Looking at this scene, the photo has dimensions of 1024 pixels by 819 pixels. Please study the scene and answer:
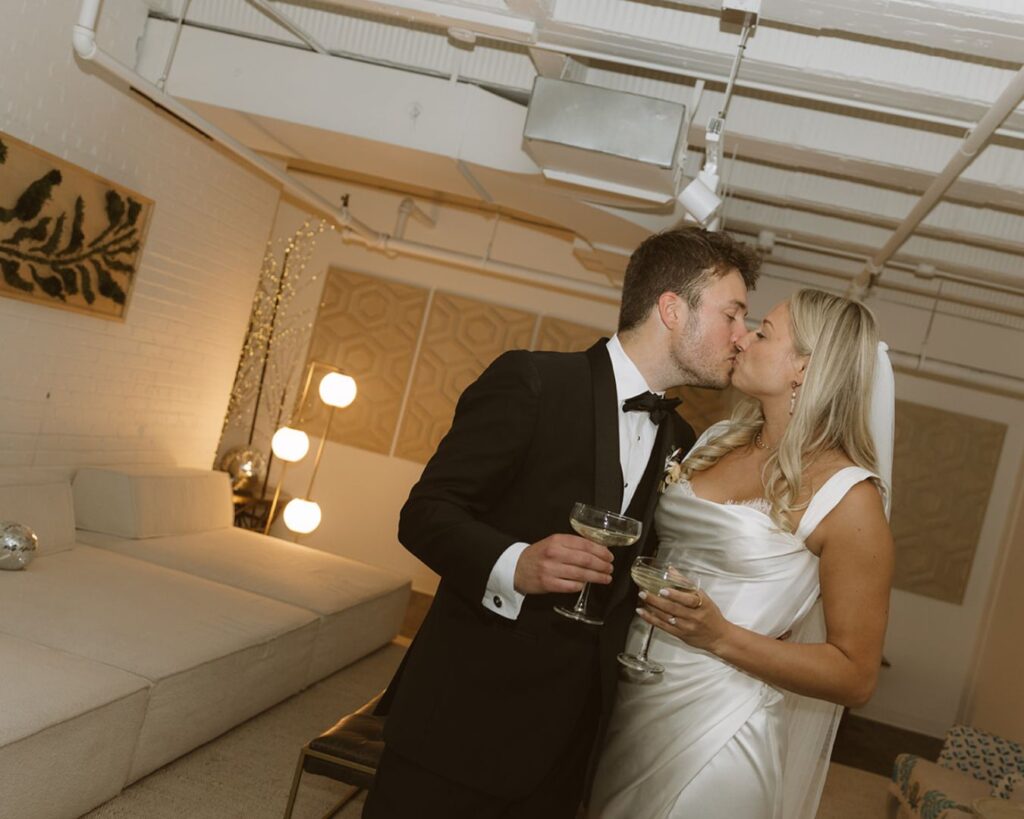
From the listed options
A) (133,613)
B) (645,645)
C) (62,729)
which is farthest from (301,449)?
(645,645)

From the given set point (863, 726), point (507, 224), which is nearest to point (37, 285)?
point (507, 224)

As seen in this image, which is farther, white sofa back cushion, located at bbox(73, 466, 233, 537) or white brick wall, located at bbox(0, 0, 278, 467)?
white sofa back cushion, located at bbox(73, 466, 233, 537)

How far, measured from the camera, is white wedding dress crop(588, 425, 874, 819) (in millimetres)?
2232

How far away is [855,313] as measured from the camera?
2.39 m

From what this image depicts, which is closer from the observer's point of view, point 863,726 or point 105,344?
point 105,344

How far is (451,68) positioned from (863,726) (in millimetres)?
5854

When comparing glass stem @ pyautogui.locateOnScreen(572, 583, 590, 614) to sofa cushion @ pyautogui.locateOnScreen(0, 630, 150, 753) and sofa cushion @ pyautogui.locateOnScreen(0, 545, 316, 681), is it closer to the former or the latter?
sofa cushion @ pyautogui.locateOnScreen(0, 630, 150, 753)

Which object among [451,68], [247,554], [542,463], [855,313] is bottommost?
[247,554]

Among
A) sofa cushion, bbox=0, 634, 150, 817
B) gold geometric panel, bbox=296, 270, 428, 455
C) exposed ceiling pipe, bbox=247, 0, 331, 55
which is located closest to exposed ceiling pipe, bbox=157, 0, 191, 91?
exposed ceiling pipe, bbox=247, 0, 331, 55

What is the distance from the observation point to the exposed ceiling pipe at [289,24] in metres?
4.86

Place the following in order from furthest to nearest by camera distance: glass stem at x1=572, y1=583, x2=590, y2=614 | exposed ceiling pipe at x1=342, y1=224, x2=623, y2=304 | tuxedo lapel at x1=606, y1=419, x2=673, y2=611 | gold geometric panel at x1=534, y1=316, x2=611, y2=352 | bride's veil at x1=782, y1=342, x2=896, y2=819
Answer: gold geometric panel at x1=534, y1=316, x2=611, y2=352 → exposed ceiling pipe at x1=342, y1=224, x2=623, y2=304 → bride's veil at x1=782, y1=342, x2=896, y2=819 → tuxedo lapel at x1=606, y1=419, x2=673, y2=611 → glass stem at x1=572, y1=583, x2=590, y2=614

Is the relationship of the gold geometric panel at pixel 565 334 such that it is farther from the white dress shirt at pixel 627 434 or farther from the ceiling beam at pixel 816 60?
the white dress shirt at pixel 627 434

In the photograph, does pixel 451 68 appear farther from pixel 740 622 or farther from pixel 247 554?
pixel 740 622

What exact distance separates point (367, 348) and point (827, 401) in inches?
269
